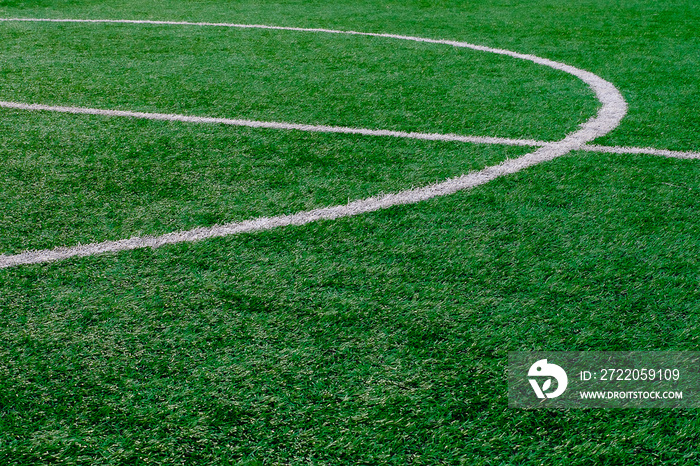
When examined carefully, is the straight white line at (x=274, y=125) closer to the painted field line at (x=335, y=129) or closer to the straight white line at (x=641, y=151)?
the painted field line at (x=335, y=129)

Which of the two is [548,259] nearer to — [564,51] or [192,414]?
[192,414]

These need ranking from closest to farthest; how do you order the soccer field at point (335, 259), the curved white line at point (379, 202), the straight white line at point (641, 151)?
the soccer field at point (335, 259), the curved white line at point (379, 202), the straight white line at point (641, 151)

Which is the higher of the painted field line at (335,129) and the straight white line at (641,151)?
the painted field line at (335,129)

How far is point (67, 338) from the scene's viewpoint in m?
1.79

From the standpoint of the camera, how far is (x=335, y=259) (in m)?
2.18

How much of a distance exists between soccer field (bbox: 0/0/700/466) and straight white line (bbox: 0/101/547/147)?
20 mm

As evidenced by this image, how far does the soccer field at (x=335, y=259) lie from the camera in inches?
59.9

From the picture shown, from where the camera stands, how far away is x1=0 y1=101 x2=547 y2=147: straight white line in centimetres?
329

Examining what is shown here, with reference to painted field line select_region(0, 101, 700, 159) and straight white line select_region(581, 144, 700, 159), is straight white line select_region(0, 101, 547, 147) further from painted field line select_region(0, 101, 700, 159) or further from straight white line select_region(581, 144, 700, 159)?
straight white line select_region(581, 144, 700, 159)

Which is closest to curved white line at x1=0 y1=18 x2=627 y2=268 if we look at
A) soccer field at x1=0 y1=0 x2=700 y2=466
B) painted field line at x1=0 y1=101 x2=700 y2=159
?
soccer field at x1=0 y1=0 x2=700 y2=466

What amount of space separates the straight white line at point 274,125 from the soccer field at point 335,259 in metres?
0.02

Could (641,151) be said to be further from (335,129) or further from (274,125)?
(274,125)

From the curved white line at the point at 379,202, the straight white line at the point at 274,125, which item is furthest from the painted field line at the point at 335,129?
the curved white line at the point at 379,202

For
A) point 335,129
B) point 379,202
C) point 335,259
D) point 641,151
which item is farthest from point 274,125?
point 641,151
